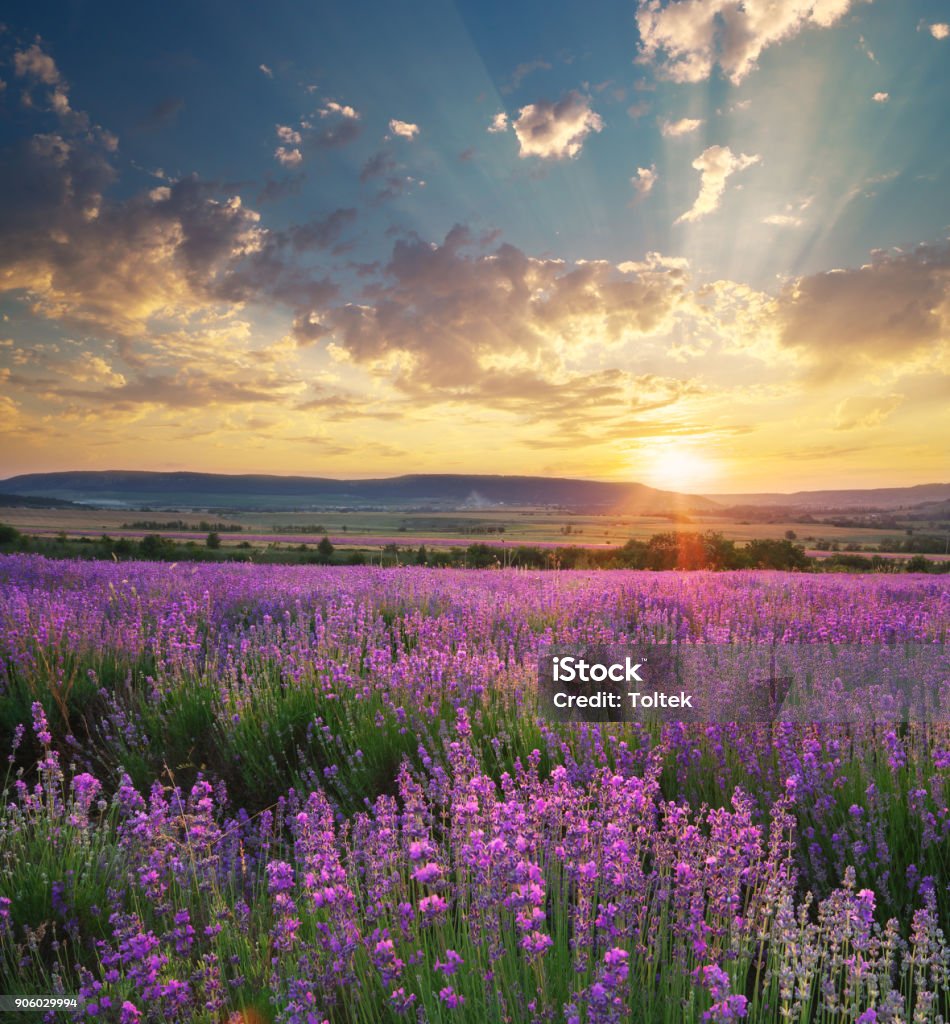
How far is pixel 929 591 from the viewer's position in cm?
921

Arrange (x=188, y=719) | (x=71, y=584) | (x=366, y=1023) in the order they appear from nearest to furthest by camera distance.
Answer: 1. (x=366, y=1023)
2. (x=188, y=719)
3. (x=71, y=584)

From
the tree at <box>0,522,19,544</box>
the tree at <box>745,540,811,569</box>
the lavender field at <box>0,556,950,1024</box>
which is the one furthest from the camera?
the tree at <box>0,522,19,544</box>

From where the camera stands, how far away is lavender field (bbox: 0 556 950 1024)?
1.87 metres

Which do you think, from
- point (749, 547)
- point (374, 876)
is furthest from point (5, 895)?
point (749, 547)

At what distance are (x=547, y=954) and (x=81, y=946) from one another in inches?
71.1

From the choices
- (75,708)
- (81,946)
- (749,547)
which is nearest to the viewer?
(81,946)

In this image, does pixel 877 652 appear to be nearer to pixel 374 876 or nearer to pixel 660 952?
pixel 660 952
